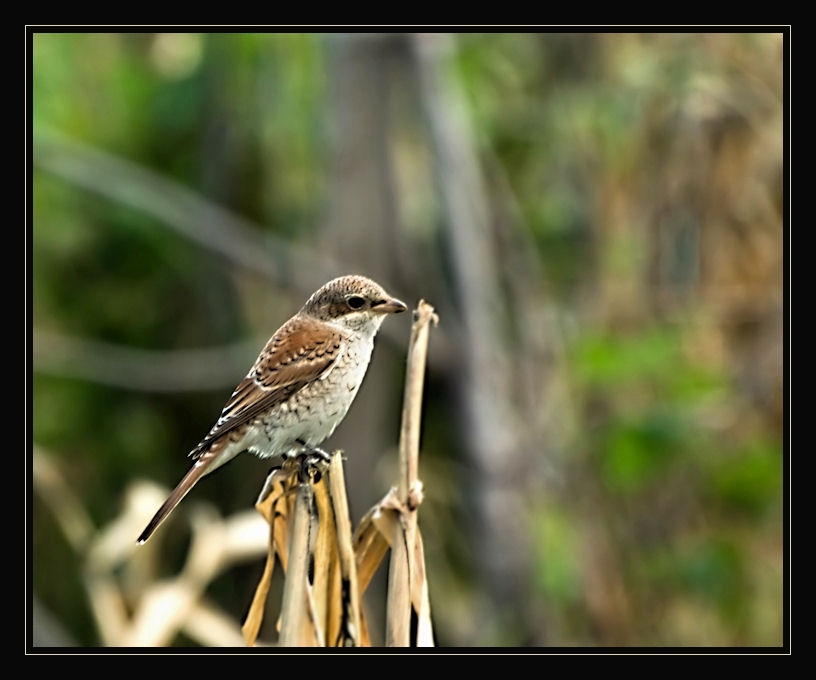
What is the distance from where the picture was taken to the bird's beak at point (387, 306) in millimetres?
3104

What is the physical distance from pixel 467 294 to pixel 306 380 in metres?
3.57

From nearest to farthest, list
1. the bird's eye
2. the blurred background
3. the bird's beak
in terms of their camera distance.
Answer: the bird's beak → the bird's eye → the blurred background

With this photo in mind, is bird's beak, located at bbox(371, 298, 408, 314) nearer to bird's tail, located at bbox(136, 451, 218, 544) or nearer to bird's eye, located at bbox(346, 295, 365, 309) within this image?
bird's eye, located at bbox(346, 295, 365, 309)

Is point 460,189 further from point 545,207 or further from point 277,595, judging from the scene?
point 277,595

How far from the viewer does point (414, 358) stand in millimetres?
2574

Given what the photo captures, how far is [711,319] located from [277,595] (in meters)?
2.98

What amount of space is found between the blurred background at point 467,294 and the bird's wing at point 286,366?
174cm

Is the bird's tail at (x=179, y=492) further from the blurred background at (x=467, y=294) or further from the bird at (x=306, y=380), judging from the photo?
the blurred background at (x=467, y=294)

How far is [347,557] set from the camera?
251 cm

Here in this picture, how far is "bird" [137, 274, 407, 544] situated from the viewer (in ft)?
10.4

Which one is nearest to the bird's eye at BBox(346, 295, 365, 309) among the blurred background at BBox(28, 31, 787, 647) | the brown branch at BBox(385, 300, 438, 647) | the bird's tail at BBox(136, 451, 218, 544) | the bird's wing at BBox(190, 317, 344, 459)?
the bird's wing at BBox(190, 317, 344, 459)

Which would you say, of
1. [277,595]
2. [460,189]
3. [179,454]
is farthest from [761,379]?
[179,454]

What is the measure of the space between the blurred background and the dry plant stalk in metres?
2.36

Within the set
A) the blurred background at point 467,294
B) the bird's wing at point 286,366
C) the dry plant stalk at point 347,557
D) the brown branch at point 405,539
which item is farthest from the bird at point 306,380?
the blurred background at point 467,294
